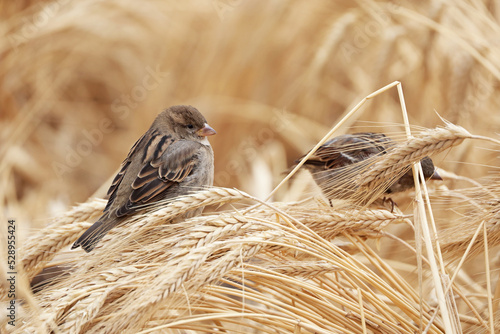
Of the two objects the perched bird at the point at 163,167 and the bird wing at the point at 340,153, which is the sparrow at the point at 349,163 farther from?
the perched bird at the point at 163,167

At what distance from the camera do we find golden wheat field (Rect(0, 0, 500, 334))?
2062 mm

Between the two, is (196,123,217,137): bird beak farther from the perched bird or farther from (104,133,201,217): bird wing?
(104,133,201,217): bird wing

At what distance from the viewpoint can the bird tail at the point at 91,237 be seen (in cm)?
245

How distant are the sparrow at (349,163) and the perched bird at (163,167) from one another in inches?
26.9

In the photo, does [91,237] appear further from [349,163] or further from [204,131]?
[349,163]

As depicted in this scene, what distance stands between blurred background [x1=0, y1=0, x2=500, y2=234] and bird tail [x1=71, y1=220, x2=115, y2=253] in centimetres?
224

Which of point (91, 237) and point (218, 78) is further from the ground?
point (218, 78)

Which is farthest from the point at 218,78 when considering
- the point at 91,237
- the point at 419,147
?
the point at 419,147

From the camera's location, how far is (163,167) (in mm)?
3033

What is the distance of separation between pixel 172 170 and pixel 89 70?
15.0ft

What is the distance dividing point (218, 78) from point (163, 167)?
2856 mm

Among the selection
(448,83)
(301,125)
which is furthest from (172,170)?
(301,125)

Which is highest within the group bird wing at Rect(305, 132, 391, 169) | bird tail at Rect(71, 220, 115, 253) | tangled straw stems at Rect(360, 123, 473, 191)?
bird wing at Rect(305, 132, 391, 169)

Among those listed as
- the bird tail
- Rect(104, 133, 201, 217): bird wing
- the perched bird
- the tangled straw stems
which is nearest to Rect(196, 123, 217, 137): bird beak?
the perched bird
